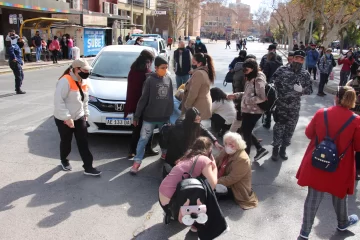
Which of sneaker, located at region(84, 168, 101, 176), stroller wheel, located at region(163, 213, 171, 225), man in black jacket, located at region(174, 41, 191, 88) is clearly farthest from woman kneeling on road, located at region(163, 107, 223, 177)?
man in black jacket, located at region(174, 41, 191, 88)

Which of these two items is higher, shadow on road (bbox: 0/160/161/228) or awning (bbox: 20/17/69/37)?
awning (bbox: 20/17/69/37)

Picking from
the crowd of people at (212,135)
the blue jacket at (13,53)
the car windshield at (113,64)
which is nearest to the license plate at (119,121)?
the crowd of people at (212,135)

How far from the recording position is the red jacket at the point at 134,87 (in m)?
5.38

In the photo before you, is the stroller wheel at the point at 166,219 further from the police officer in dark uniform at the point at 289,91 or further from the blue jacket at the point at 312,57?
the blue jacket at the point at 312,57

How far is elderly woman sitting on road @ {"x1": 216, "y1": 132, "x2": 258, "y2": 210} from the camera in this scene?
425cm

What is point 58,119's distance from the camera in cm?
480

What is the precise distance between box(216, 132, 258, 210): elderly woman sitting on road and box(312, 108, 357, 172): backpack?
1.11m

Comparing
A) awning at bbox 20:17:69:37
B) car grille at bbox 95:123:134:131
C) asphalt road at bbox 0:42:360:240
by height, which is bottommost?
asphalt road at bbox 0:42:360:240

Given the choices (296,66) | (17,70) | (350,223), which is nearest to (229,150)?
(350,223)

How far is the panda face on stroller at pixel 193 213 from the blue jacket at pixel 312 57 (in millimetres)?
13679

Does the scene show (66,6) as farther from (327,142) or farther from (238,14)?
(238,14)

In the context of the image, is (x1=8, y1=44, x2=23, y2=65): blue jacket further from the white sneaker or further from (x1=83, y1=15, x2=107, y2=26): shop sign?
(x1=83, y1=15, x2=107, y2=26): shop sign

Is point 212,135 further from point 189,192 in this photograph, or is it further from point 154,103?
point 189,192

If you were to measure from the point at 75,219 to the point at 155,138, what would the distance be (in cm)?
314
